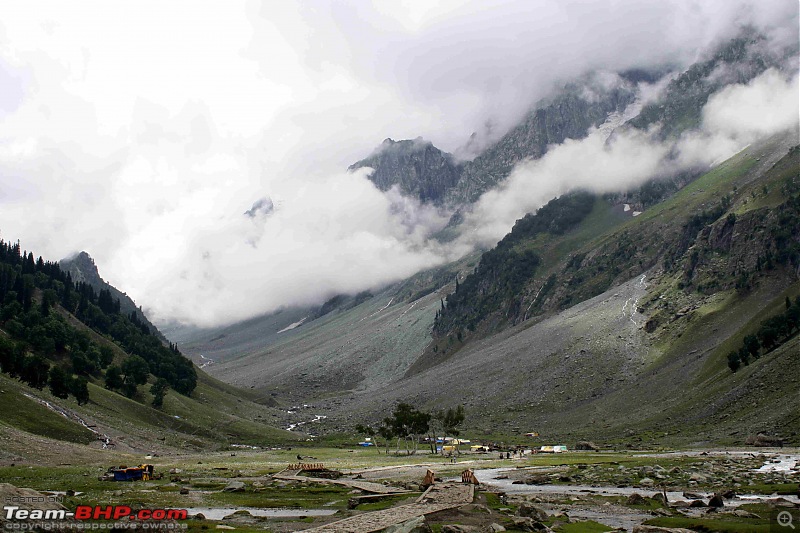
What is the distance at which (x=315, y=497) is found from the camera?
51188 mm

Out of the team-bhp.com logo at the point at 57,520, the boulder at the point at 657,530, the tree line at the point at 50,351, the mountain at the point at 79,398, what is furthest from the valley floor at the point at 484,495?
the tree line at the point at 50,351

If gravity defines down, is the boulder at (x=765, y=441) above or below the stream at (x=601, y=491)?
below

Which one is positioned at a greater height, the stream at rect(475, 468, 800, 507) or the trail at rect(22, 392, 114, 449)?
the trail at rect(22, 392, 114, 449)

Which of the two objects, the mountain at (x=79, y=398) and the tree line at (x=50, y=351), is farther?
the tree line at (x=50, y=351)

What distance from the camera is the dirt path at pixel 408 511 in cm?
3103

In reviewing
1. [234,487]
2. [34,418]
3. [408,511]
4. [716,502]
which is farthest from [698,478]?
[34,418]

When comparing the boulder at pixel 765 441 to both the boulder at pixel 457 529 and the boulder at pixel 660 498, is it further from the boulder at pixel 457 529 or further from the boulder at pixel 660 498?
the boulder at pixel 457 529

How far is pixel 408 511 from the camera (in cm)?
3688

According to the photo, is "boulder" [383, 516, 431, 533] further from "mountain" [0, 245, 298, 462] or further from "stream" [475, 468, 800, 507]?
"mountain" [0, 245, 298, 462]

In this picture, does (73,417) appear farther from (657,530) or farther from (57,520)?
(657,530)

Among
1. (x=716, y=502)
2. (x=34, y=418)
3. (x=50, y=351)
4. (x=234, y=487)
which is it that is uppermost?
(x=50, y=351)

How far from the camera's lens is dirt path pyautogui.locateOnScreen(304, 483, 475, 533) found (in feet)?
102

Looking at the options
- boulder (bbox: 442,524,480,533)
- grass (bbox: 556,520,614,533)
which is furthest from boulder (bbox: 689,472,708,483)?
boulder (bbox: 442,524,480,533)

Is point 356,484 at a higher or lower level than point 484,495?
lower
